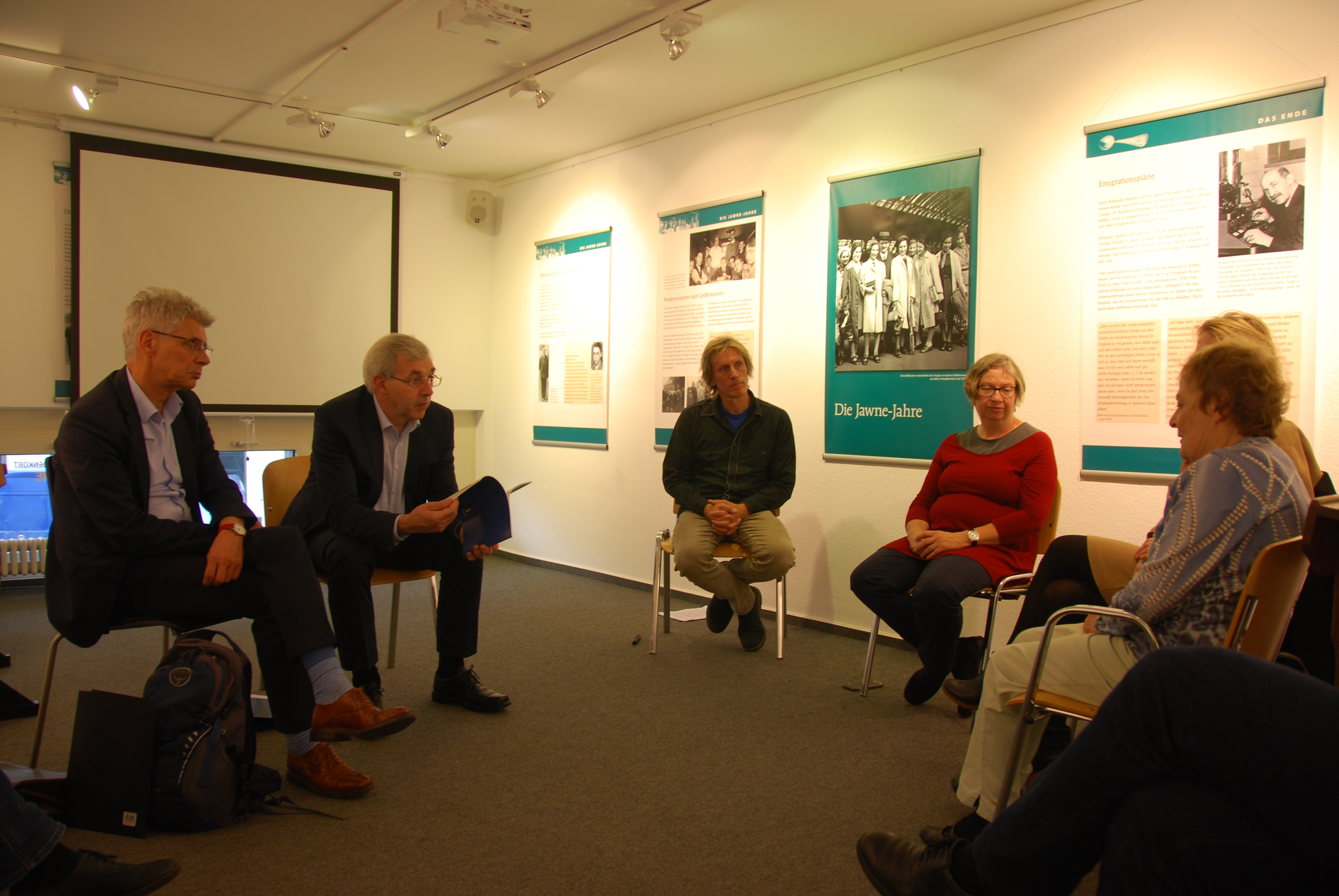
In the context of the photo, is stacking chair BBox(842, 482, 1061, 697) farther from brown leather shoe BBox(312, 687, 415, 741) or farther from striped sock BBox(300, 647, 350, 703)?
striped sock BBox(300, 647, 350, 703)

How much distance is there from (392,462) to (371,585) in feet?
1.43

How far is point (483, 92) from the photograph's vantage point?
476 centimetres

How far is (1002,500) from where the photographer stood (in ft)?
10.2

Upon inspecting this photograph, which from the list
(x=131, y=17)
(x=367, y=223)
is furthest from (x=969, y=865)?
(x=367, y=223)

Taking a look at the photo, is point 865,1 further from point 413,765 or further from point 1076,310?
point 413,765

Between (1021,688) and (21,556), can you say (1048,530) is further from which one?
(21,556)

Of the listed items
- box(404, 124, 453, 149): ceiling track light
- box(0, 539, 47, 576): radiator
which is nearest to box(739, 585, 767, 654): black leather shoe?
box(404, 124, 453, 149): ceiling track light

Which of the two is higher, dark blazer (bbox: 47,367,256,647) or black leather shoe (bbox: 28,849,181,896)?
dark blazer (bbox: 47,367,256,647)

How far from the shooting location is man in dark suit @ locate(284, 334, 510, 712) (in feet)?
9.25

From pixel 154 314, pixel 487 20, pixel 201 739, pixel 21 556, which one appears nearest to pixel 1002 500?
pixel 201 739

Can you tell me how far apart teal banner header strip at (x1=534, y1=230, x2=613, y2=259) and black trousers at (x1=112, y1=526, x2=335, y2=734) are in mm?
3729

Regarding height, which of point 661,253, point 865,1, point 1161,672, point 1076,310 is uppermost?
point 865,1

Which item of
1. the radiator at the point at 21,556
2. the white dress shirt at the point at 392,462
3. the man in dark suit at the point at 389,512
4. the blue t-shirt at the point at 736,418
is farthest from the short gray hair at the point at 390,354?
the radiator at the point at 21,556

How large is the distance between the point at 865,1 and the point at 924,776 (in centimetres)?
295
